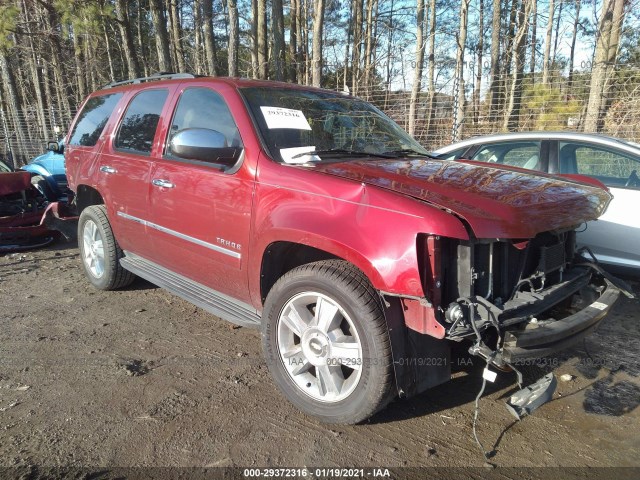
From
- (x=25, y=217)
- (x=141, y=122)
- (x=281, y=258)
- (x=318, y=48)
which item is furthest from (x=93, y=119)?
(x=318, y=48)

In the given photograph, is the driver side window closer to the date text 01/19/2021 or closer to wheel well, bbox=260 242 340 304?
wheel well, bbox=260 242 340 304

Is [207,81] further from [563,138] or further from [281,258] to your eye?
[563,138]

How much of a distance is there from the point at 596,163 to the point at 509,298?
351 centimetres

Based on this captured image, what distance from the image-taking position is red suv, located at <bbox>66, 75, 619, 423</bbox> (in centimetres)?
221

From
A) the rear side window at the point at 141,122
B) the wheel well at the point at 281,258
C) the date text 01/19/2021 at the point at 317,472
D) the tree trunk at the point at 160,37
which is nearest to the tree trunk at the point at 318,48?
the tree trunk at the point at 160,37

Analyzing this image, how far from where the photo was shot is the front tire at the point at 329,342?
A: 234 cm

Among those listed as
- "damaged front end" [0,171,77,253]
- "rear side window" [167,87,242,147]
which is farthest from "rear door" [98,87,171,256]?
"damaged front end" [0,171,77,253]

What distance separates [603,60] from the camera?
476 inches

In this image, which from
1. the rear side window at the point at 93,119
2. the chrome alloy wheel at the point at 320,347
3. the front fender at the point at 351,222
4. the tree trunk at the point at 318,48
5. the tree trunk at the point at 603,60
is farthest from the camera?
the tree trunk at the point at 318,48

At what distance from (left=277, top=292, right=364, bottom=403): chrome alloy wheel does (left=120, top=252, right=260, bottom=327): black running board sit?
13.2 inches

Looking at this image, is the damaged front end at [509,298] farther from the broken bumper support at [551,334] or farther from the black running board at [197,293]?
the black running board at [197,293]

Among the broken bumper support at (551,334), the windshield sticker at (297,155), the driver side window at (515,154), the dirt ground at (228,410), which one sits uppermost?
the windshield sticker at (297,155)

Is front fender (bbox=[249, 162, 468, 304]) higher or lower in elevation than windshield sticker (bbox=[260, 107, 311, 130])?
lower

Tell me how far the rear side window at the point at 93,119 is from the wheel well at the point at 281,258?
2.78m
